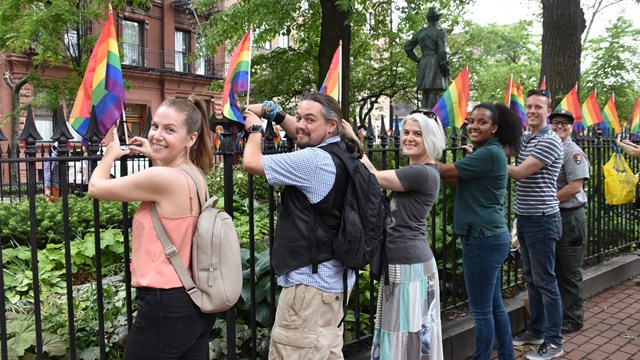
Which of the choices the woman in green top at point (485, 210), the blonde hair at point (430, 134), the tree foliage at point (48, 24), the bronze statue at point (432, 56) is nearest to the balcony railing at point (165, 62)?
the tree foliage at point (48, 24)

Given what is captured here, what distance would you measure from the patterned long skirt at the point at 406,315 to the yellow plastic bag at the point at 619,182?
4.07 m

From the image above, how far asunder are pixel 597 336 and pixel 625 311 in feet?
3.43

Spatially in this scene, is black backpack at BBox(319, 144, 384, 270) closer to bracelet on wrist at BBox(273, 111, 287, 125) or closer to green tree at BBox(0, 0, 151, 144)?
bracelet on wrist at BBox(273, 111, 287, 125)

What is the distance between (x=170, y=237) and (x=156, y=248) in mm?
72

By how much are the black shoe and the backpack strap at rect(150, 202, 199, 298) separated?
413 cm

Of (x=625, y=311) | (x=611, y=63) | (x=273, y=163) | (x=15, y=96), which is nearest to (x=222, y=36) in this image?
(x=15, y=96)

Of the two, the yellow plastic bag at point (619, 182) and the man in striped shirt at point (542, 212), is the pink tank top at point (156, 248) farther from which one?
the yellow plastic bag at point (619, 182)

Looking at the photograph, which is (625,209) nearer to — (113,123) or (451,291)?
(451,291)

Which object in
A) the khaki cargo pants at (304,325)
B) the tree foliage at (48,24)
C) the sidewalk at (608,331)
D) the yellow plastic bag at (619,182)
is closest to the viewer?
the khaki cargo pants at (304,325)

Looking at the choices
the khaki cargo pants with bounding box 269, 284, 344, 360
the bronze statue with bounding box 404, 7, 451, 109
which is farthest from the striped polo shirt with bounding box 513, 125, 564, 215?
the bronze statue with bounding box 404, 7, 451, 109

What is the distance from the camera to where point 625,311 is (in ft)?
19.2

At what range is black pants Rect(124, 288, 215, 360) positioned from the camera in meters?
2.29

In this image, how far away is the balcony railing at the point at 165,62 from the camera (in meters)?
28.1

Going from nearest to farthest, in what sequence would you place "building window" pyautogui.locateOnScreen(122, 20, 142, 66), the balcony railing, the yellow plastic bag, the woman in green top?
the woman in green top, the yellow plastic bag, "building window" pyautogui.locateOnScreen(122, 20, 142, 66), the balcony railing
